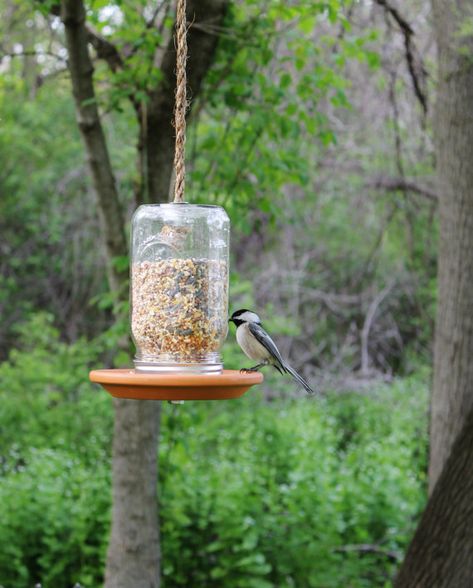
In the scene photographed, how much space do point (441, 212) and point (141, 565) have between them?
8.78 ft

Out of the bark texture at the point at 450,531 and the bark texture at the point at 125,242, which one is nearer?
the bark texture at the point at 450,531

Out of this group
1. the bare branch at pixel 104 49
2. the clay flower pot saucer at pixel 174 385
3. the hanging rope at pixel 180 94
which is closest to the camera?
the clay flower pot saucer at pixel 174 385

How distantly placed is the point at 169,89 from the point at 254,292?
5.57 m

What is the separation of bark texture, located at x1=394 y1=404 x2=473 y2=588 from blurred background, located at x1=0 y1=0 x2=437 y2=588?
1.42 m

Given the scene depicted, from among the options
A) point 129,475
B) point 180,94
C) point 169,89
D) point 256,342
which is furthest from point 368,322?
point 180,94

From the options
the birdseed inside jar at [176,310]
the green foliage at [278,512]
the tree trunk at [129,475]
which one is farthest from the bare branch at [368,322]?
the birdseed inside jar at [176,310]

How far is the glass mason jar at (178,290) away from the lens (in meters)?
2.51

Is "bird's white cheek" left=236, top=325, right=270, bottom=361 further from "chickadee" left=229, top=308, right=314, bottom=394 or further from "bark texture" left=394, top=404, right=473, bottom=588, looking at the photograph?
"bark texture" left=394, top=404, right=473, bottom=588

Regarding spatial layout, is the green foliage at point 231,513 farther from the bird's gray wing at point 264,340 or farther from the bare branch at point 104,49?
the bird's gray wing at point 264,340

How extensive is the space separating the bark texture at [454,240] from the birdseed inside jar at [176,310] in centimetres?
273

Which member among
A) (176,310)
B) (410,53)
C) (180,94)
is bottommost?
(176,310)

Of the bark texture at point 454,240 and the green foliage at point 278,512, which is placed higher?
the bark texture at point 454,240

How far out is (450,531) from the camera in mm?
3770

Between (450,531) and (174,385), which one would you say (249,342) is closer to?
(174,385)
